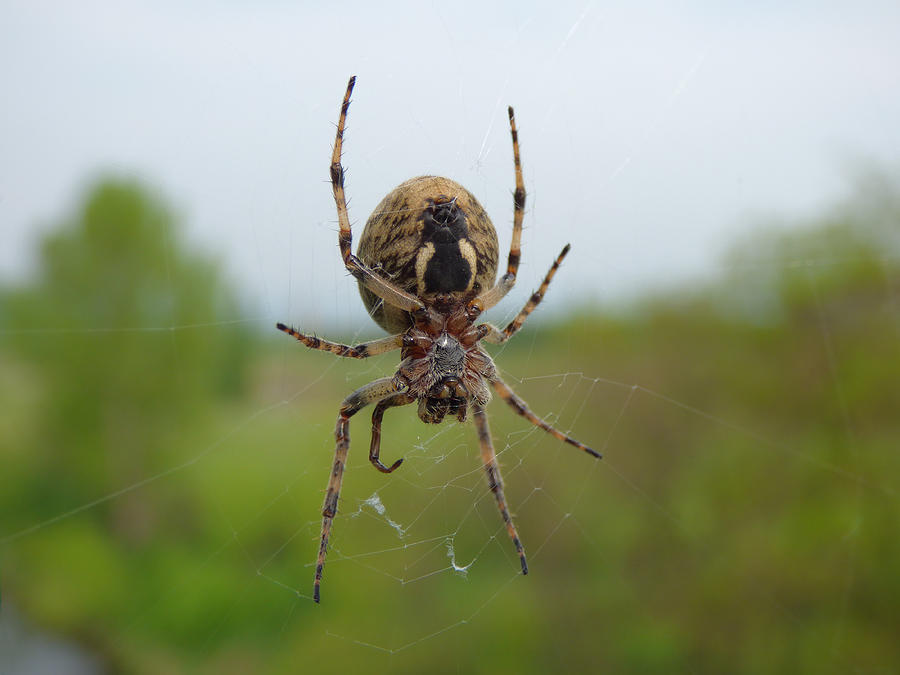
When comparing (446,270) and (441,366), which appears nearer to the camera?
(446,270)

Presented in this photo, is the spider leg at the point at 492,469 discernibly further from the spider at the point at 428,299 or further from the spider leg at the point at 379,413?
the spider leg at the point at 379,413

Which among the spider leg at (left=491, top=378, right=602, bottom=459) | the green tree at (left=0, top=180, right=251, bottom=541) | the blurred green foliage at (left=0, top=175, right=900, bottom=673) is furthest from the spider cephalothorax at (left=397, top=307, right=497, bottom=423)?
the green tree at (left=0, top=180, right=251, bottom=541)

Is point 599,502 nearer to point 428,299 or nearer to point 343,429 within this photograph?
point 343,429

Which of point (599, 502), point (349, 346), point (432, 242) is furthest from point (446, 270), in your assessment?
point (599, 502)

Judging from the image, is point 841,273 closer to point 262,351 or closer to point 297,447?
point 297,447

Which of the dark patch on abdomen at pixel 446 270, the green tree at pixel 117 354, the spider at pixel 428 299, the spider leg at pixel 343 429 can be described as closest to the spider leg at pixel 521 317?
the spider at pixel 428 299

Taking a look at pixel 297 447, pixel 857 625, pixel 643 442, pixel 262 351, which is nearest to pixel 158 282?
pixel 262 351

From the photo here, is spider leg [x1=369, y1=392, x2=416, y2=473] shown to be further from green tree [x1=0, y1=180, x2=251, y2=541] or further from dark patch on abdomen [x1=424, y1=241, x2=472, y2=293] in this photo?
green tree [x1=0, y1=180, x2=251, y2=541]
